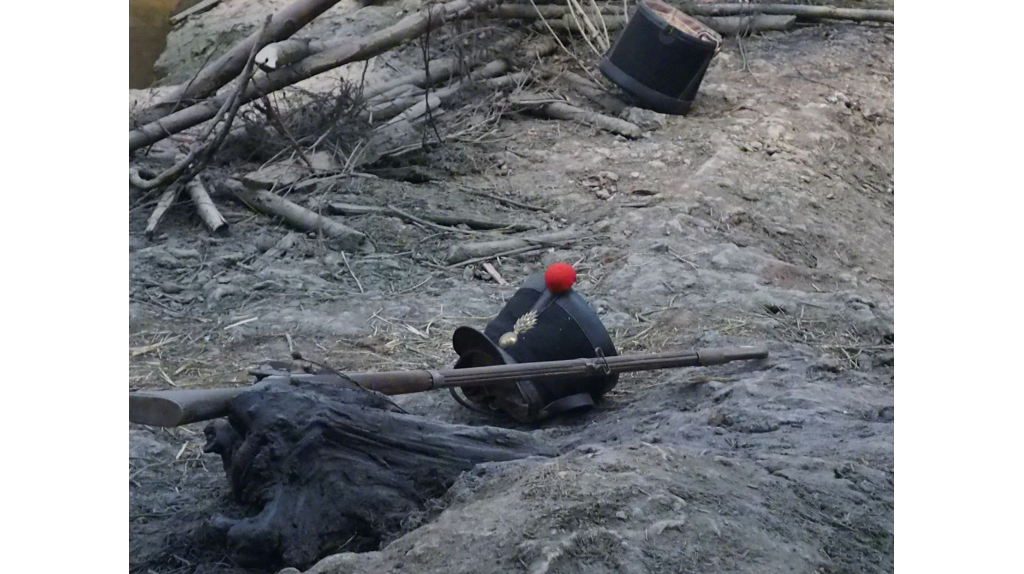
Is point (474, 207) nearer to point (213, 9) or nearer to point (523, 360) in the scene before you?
point (523, 360)

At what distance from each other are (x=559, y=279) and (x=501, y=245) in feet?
4.94

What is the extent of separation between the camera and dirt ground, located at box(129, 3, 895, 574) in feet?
6.57

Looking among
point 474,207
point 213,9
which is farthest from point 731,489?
point 213,9

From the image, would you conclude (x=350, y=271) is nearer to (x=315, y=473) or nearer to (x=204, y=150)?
(x=204, y=150)

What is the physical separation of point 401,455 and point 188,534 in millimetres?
491

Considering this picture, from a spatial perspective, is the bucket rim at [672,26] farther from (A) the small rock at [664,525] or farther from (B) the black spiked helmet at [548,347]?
(A) the small rock at [664,525]

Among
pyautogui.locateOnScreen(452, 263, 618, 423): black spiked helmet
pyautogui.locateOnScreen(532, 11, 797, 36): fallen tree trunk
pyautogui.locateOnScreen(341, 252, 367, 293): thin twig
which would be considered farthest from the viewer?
pyautogui.locateOnScreen(532, 11, 797, 36): fallen tree trunk

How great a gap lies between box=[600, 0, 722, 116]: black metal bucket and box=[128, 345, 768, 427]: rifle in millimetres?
3039

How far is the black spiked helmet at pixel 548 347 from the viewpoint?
9.93ft

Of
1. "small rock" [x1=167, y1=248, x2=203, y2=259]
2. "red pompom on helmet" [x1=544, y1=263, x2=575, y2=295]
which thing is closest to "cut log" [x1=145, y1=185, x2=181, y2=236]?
"small rock" [x1=167, y1=248, x2=203, y2=259]

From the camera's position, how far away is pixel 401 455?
2203mm

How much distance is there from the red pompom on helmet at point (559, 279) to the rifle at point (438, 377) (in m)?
0.25

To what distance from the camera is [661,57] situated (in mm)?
5980

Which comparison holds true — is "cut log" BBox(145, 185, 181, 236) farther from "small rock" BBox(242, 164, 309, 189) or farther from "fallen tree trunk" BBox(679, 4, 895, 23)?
"fallen tree trunk" BBox(679, 4, 895, 23)
